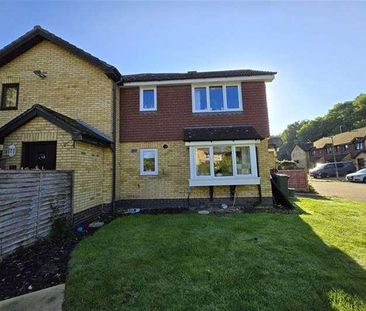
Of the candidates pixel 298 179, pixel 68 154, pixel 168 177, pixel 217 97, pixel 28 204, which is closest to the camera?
pixel 28 204

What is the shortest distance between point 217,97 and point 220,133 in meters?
1.98

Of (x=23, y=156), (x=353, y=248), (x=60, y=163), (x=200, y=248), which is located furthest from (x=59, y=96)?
(x=353, y=248)

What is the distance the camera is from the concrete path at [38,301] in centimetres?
339

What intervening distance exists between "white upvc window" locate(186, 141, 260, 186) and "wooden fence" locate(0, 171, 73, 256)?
18.0 feet

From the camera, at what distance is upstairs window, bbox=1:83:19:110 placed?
10523mm

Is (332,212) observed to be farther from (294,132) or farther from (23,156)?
(294,132)

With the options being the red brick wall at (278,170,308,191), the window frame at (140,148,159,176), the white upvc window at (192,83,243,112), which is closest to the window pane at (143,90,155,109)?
the white upvc window at (192,83,243,112)

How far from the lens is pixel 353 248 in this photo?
213 inches

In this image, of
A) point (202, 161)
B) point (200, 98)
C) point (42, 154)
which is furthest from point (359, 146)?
point (42, 154)

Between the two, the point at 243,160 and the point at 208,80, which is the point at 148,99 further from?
the point at 243,160

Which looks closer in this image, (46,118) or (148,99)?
(46,118)

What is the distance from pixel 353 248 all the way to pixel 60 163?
843cm

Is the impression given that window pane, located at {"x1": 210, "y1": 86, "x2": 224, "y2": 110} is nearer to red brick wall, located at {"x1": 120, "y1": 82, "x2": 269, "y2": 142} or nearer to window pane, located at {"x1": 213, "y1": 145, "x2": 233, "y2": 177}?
red brick wall, located at {"x1": 120, "y1": 82, "x2": 269, "y2": 142}

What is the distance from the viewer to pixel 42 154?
8.45 m
